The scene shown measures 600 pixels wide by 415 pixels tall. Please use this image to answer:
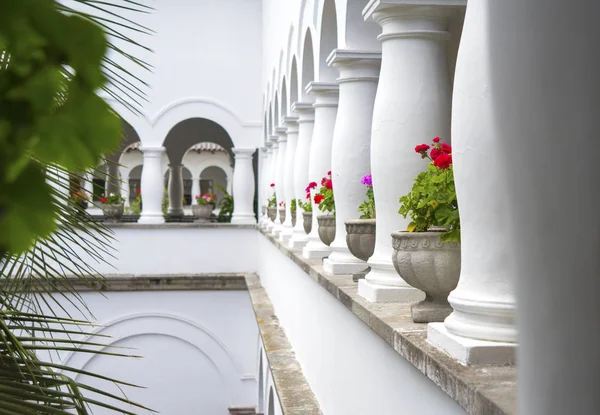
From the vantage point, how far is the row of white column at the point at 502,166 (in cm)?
112

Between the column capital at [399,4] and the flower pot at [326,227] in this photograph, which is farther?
the flower pot at [326,227]

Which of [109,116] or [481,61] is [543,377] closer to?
[109,116]

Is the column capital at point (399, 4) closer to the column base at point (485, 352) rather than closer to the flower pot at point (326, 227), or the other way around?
the column base at point (485, 352)

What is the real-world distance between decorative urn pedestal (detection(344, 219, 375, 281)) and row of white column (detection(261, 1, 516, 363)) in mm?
619

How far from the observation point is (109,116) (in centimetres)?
48

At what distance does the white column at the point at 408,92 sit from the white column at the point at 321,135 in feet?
11.3

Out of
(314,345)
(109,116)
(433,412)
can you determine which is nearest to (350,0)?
(314,345)

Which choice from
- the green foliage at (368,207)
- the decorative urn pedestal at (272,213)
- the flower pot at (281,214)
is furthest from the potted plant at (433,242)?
the decorative urn pedestal at (272,213)

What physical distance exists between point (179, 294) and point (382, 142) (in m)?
14.2

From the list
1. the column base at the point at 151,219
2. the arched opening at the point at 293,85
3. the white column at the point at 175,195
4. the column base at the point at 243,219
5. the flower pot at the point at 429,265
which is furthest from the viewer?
the white column at the point at 175,195

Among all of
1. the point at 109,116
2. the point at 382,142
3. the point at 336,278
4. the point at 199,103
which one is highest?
the point at 199,103

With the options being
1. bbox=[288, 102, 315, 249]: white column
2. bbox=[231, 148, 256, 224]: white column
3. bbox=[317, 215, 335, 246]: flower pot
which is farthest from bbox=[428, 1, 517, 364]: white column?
bbox=[231, 148, 256, 224]: white column

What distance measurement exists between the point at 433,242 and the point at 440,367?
0.92 m

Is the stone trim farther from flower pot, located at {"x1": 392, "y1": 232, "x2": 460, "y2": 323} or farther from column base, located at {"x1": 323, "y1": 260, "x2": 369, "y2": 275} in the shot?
flower pot, located at {"x1": 392, "y1": 232, "x2": 460, "y2": 323}
